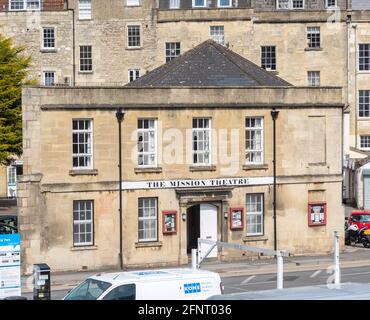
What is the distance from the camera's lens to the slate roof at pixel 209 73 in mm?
44594

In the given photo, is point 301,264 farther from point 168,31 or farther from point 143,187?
point 168,31

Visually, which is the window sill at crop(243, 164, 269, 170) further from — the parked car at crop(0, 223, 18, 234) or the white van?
the white van

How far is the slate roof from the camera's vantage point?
44.6 meters

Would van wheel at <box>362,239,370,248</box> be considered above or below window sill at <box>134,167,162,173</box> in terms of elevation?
below

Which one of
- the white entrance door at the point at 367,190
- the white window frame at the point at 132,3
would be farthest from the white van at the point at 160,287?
the white window frame at the point at 132,3

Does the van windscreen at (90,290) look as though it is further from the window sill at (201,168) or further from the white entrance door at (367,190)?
the white entrance door at (367,190)

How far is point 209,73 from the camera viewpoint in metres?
45.2

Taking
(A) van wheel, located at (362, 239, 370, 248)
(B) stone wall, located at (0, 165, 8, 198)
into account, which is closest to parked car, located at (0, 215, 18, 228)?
(A) van wheel, located at (362, 239, 370, 248)

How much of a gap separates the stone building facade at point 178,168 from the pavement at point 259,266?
2.62ft

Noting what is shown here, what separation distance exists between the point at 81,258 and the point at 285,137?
10400 millimetres

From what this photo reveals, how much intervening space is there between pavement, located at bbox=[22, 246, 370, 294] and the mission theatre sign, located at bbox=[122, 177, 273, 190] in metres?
3.26

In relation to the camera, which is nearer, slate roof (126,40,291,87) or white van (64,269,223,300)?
white van (64,269,223,300)
